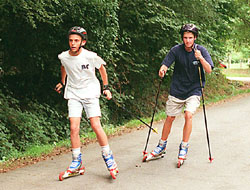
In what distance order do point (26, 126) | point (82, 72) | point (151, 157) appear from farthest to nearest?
point (26, 126), point (151, 157), point (82, 72)

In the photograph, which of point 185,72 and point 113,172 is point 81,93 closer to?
point 113,172

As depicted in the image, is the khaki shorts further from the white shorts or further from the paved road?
the white shorts

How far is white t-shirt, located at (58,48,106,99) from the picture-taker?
17.4 feet

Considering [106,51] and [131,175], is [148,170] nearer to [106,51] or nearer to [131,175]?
[131,175]

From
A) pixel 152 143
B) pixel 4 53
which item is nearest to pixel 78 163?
pixel 152 143

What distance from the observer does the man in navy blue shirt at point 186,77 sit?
5.81 metres

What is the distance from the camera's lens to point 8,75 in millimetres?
9742

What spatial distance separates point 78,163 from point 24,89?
208 inches

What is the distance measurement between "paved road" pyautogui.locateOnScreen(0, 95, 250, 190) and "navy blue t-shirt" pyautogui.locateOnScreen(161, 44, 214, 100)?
107 centimetres

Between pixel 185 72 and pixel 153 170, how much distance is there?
1.54m

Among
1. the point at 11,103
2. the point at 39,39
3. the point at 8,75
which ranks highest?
the point at 39,39

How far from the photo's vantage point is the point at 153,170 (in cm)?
560

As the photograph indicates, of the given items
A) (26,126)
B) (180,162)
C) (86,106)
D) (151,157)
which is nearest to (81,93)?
(86,106)

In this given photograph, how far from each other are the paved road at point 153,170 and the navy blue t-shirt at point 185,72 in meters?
1.07
